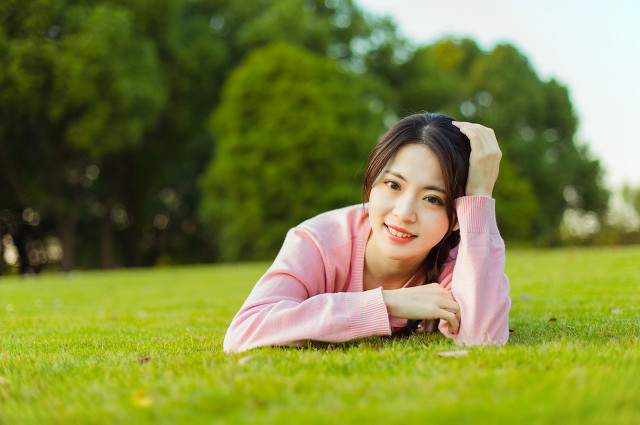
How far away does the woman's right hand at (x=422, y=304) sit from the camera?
3.71 m

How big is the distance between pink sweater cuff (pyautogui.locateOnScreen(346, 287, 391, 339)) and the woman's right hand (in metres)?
0.08

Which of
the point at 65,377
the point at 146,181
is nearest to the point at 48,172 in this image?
the point at 146,181

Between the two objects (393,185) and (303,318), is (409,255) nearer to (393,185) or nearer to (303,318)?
(393,185)

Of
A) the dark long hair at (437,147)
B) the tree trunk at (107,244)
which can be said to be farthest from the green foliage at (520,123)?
the dark long hair at (437,147)

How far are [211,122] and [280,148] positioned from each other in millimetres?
4724

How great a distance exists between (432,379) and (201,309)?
604 cm

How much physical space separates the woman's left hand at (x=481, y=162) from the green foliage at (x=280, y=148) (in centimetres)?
2697

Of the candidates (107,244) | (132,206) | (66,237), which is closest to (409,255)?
(66,237)

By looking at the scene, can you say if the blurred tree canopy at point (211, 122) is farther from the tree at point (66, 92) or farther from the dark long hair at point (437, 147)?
the dark long hair at point (437, 147)

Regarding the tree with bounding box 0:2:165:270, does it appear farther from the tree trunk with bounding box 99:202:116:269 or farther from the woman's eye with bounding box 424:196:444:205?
the woman's eye with bounding box 424:196:444:205

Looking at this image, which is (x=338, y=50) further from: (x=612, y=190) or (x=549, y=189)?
(x=612, y=190)

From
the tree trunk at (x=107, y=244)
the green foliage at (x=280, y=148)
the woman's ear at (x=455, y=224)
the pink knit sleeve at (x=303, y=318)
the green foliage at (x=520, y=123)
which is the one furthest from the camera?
the green foliage at (x=520, y=123)

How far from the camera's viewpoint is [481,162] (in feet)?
12.9

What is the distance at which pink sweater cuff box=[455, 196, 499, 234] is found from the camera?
3.89m
